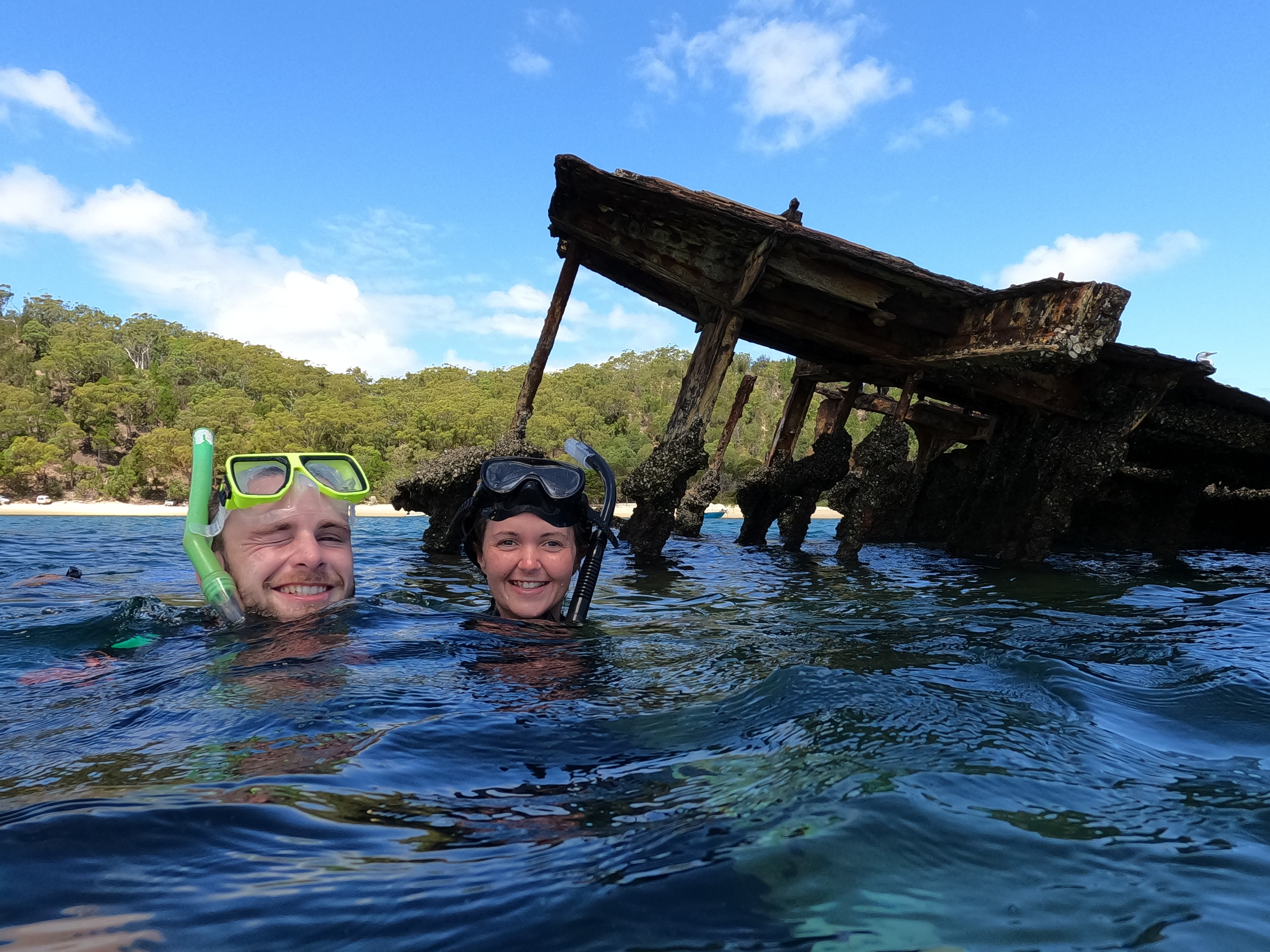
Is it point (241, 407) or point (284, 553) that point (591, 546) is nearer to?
point (284, 553)

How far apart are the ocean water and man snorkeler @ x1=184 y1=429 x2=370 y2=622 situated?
155 mm

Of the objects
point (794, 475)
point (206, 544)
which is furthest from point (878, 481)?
point (206, 544)

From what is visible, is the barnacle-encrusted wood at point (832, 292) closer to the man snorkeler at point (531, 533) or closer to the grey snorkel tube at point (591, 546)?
the grey snorkel tube at point (591, 546)

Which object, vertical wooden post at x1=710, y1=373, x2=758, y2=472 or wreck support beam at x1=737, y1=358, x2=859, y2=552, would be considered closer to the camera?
wreck support beam at x1=737, y1=358, x2=859, y2=552

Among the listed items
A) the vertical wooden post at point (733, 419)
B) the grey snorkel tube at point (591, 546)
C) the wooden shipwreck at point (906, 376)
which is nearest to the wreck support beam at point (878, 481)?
the wooden shipwreck at point (906, 376)

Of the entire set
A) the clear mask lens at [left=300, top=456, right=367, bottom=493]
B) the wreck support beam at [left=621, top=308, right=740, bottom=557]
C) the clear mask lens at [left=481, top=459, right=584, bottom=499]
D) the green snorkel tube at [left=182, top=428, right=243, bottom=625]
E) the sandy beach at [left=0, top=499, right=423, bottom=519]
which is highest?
the wreck support beam at [left=621, top=308, right=740, bottom=557]

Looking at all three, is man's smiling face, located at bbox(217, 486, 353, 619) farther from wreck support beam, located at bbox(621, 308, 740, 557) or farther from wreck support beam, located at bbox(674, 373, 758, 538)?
wreck support beam, located at bbox(674, 373, 758, 538)

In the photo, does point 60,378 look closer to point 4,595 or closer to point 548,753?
point 4,595

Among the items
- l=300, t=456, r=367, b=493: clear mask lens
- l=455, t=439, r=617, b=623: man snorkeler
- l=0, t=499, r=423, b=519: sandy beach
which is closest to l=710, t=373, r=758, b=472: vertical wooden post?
l=455, t=439, r=617, b=623: man snorkeler

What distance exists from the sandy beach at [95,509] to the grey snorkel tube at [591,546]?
3181 centimetres

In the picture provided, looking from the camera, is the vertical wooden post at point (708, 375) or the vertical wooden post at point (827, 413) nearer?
the vertical wooden post at point (708, 375)

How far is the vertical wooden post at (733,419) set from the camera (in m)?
13.6

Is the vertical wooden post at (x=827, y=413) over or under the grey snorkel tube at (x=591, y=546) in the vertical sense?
over

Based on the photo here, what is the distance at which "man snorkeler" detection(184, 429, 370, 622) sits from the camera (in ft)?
11.0
